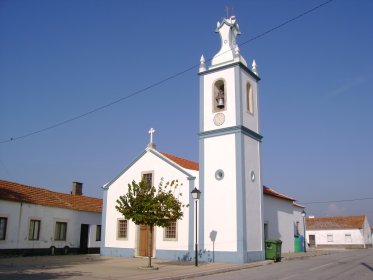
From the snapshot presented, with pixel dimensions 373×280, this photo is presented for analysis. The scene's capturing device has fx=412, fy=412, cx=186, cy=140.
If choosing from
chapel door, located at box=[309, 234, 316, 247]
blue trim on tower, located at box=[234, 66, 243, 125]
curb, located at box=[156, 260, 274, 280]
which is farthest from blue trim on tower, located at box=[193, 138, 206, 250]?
chapel door, located at box=[309, 234, 316, 247]

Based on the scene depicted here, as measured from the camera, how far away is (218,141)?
2275 centimetres

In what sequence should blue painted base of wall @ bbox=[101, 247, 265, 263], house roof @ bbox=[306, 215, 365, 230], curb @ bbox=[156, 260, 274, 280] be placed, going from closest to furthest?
curb @ bbox=[156, 260, 274, 280], blue painted base of wall @ bbox=[101, 247, 265, 263], house roof @ bbox=[306, 215, 365, 230]

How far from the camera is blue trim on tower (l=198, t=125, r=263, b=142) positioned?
22094 mm

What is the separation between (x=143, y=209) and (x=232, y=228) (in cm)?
537

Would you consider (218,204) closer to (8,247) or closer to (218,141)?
(218,141)

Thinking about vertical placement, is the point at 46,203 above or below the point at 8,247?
above

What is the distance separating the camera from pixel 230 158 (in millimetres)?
22031

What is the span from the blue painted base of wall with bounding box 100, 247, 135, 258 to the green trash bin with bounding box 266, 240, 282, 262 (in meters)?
8.10

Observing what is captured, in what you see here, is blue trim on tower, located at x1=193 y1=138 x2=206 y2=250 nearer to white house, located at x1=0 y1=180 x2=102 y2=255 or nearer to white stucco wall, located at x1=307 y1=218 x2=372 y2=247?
white house, located at x1=0 y1=180 x2=102 y2=255

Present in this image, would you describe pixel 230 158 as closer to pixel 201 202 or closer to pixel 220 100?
pixel 201 202

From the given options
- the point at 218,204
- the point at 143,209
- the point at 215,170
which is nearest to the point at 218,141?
the point at 215,170

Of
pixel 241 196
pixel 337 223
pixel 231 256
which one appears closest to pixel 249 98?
pixel 241 196

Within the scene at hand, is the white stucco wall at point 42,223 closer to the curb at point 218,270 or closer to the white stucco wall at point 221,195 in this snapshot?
the white stucco wall at point 221,195

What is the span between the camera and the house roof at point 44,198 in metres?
26.2
